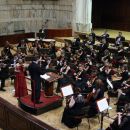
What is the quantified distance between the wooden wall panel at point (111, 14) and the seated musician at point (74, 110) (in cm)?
1506

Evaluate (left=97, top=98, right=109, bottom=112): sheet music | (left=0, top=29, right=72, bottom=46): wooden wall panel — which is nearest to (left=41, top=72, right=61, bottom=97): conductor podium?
(left=97, top=98, right=109, bottom=112): sheet music

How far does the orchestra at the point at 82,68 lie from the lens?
32.4 feet

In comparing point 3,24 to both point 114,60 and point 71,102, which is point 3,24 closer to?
point 114,60

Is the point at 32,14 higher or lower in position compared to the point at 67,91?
higher

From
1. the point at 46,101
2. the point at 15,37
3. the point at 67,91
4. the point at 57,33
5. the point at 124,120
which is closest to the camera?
the point at 124,120

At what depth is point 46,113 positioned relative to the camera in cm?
1070

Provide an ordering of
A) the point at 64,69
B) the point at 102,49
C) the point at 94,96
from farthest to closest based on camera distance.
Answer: the point at 102,49 < the point at 64,69 < the point at 94,96

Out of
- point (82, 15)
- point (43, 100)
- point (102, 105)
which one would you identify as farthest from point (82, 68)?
point (82, 15)

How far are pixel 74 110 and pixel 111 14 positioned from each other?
53.9 feet

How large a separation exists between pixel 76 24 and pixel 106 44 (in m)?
6.63

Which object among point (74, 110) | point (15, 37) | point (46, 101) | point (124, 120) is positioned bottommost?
point (46, 101)

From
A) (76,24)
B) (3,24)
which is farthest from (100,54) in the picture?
(3,24)

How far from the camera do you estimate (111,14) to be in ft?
80.5

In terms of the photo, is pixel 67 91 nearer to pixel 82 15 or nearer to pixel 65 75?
pixel 65 75
